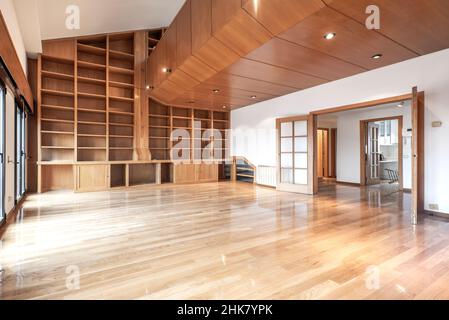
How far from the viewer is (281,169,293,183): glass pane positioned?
6.15 metres

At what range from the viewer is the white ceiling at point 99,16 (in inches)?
180

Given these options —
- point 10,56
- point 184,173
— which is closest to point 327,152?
point 184,173

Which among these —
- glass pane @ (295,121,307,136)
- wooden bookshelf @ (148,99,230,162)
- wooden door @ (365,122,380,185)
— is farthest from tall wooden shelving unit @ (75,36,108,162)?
wooden door @ (365,122,380,185)

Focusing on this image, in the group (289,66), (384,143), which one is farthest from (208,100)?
(384,143)

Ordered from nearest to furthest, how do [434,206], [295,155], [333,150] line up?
[434,206]
[295,155]
[333,150]

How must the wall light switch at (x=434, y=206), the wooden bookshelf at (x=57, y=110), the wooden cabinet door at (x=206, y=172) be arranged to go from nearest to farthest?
1. the wall light switch at (x=434, y=206)
2. the wooden bookshelf at (x=57, y=110)
3. the wooden cabinet door at (x=206, y=172)

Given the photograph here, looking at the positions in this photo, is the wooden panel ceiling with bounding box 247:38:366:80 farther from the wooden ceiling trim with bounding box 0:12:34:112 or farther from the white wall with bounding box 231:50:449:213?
the wooden ceiling trim with bounding box 0:12:34:112

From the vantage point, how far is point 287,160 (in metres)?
6.24

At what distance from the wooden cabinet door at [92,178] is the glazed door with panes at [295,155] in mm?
4573

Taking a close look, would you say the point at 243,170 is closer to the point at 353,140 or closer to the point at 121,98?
the point at 353,140

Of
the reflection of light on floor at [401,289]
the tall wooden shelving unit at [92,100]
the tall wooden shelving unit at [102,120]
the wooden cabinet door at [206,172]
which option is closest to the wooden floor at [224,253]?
the reflection of light on floor at [401,289]

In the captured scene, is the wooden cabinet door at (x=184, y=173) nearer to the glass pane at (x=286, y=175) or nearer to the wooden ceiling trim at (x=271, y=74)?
the glass pane at (x=286, y=175)

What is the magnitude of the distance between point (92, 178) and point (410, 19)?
6.82 m

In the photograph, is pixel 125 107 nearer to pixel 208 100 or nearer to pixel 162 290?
pixel 208 100
